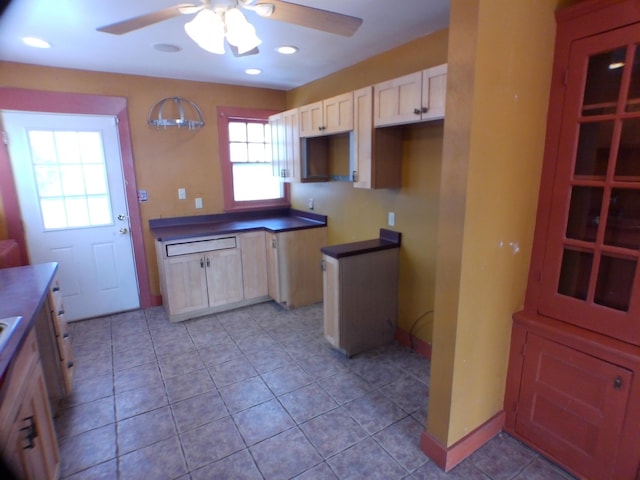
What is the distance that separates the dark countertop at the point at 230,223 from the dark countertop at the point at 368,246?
2.94 ft

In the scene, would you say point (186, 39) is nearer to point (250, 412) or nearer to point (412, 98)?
point (412, 98)

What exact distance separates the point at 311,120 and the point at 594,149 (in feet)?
7.15

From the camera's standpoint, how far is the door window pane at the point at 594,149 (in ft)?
4.84

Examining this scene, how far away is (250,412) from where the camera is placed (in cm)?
212

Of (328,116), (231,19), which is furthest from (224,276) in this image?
(231,19)

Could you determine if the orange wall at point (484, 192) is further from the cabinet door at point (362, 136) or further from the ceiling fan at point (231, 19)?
the cabinet door at point (362, 136)

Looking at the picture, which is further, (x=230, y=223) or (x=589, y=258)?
(x=230, y=223)

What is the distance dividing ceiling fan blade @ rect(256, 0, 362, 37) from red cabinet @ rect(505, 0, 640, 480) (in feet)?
3.13

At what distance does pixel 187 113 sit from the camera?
11.8 feet

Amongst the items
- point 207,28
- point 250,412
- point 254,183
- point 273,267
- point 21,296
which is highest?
point 207,28

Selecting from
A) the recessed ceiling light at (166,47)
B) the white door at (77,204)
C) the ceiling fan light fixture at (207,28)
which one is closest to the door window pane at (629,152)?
the ceiling fan light fixture at (207,28)

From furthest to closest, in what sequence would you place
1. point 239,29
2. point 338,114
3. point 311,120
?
point 311,120
point 338,114
point 239,29

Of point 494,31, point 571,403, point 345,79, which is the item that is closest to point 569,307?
point 571,403

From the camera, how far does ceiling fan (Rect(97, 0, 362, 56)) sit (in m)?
1.49
